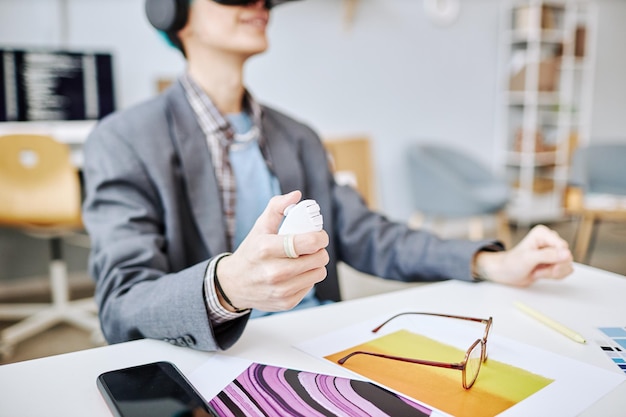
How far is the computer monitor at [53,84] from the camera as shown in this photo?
3.04 meters

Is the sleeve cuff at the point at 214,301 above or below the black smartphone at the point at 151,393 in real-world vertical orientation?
above

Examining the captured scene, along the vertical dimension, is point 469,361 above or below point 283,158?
below

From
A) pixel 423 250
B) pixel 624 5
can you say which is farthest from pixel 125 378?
pixel 624 5

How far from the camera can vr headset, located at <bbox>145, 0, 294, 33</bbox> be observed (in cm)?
113

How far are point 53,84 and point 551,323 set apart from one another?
2.93 meters

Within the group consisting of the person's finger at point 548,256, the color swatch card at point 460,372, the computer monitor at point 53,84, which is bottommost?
the color swatch card at point 460,372

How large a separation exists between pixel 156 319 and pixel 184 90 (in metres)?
0.57

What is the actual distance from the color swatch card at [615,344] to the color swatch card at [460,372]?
5 centimetres

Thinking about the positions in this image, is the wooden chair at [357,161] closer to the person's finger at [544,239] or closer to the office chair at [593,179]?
the office chair at [593,179]

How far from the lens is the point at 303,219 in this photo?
621 millimetres

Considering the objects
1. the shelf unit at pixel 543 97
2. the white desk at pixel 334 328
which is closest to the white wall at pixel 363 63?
the shelf unit at pixel 543 97

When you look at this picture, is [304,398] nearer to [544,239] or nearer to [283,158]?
[544,239]

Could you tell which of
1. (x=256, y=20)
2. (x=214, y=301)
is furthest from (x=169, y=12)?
(x=214, y=301)

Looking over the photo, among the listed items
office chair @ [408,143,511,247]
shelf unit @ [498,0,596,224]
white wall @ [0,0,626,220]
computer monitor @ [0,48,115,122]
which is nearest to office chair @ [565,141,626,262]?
office chair @ [408,143,511,247]
